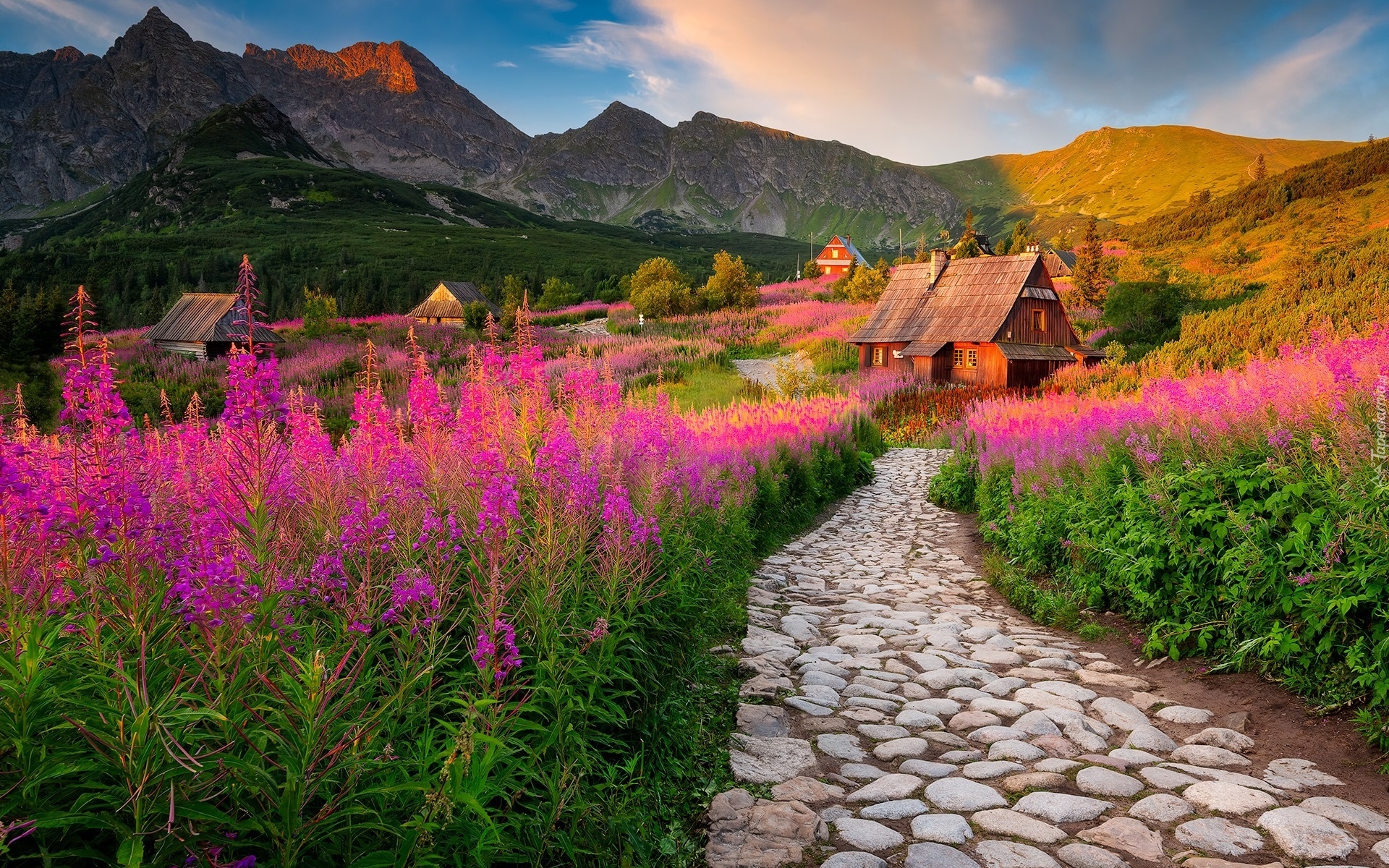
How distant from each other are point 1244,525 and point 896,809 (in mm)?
3487

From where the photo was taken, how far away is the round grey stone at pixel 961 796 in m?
3.73

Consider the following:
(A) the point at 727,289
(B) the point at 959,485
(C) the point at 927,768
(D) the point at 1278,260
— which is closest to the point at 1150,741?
(C) the point at 927,768

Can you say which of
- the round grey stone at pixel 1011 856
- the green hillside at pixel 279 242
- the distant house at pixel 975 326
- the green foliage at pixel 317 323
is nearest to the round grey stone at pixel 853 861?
the round grey stone at pixel 1011 856

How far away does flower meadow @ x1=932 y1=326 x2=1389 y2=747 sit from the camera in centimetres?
436

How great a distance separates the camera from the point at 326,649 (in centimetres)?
249

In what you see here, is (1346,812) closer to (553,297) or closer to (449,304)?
(449,304)

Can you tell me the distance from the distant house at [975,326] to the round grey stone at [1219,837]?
26987 mm

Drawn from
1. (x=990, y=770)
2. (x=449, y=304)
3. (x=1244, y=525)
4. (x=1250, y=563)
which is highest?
(x=449, y=304)

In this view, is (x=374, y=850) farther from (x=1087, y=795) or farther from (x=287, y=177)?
(x=287, y=177)

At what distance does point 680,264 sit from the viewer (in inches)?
5290

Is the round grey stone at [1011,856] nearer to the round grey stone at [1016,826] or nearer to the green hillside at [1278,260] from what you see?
the round grey stone at [1016,826]

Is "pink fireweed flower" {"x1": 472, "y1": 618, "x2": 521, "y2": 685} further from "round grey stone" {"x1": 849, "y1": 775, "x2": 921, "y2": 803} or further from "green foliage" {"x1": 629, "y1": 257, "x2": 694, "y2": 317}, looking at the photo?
"green foliage" {"x1": 629, "y1": 257, "x2": 694, "y2": 317}

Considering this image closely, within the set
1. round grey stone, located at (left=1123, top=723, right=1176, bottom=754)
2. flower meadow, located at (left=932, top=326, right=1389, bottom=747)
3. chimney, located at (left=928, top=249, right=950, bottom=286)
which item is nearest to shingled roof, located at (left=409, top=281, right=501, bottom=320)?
chimney, located at (left=928, top=249, right=950, bottom=286)

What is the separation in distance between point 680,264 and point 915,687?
133716 mm
